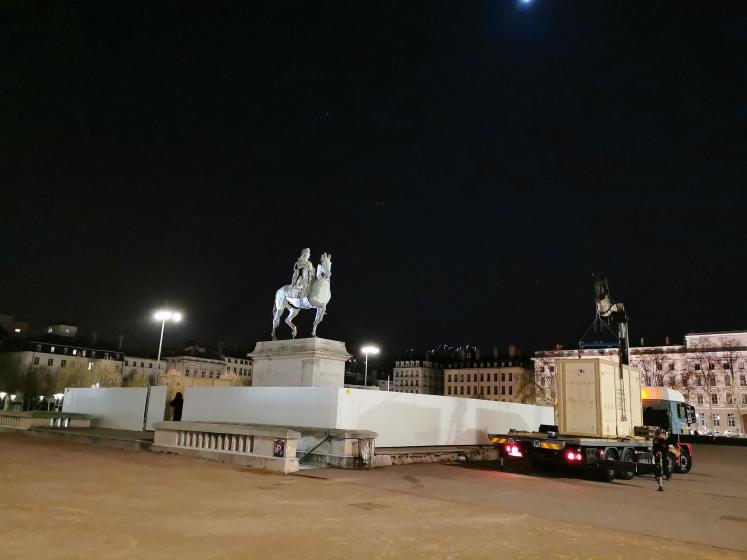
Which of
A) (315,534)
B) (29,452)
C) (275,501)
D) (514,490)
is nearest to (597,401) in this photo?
(514,490)

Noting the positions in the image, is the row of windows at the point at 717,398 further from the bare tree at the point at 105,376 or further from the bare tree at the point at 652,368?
the bare tree at the point at 105,376

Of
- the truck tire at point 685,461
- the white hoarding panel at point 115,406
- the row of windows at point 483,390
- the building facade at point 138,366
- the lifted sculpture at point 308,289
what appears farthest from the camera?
the row of windows at point 483,390

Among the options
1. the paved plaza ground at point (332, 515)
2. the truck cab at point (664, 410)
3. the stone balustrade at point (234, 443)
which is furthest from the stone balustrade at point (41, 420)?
the truck cab at point (664, 410)

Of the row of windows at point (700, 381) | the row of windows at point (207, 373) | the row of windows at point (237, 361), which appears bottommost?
Result: the row of windows at point (207, 373)

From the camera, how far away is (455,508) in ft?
36.3

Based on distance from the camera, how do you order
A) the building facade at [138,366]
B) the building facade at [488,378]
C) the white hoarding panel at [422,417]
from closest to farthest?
1. the white hoarding panel at [422,417]
2. the building facade at [138,366]
3. the building facade at [488,378]

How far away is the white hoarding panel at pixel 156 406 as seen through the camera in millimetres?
27516

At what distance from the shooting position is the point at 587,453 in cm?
1758

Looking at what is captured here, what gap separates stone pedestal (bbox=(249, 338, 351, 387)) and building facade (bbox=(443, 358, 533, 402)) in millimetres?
106849

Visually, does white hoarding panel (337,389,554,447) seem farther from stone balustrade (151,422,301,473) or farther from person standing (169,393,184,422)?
person standing (169,393,184,422)

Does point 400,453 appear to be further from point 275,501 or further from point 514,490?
point 275,501

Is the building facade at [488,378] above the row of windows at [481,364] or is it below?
below

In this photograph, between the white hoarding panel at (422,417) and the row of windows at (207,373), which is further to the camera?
the row of windows at (207,373)

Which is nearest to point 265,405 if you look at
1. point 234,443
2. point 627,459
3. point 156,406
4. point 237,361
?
point 234,443
